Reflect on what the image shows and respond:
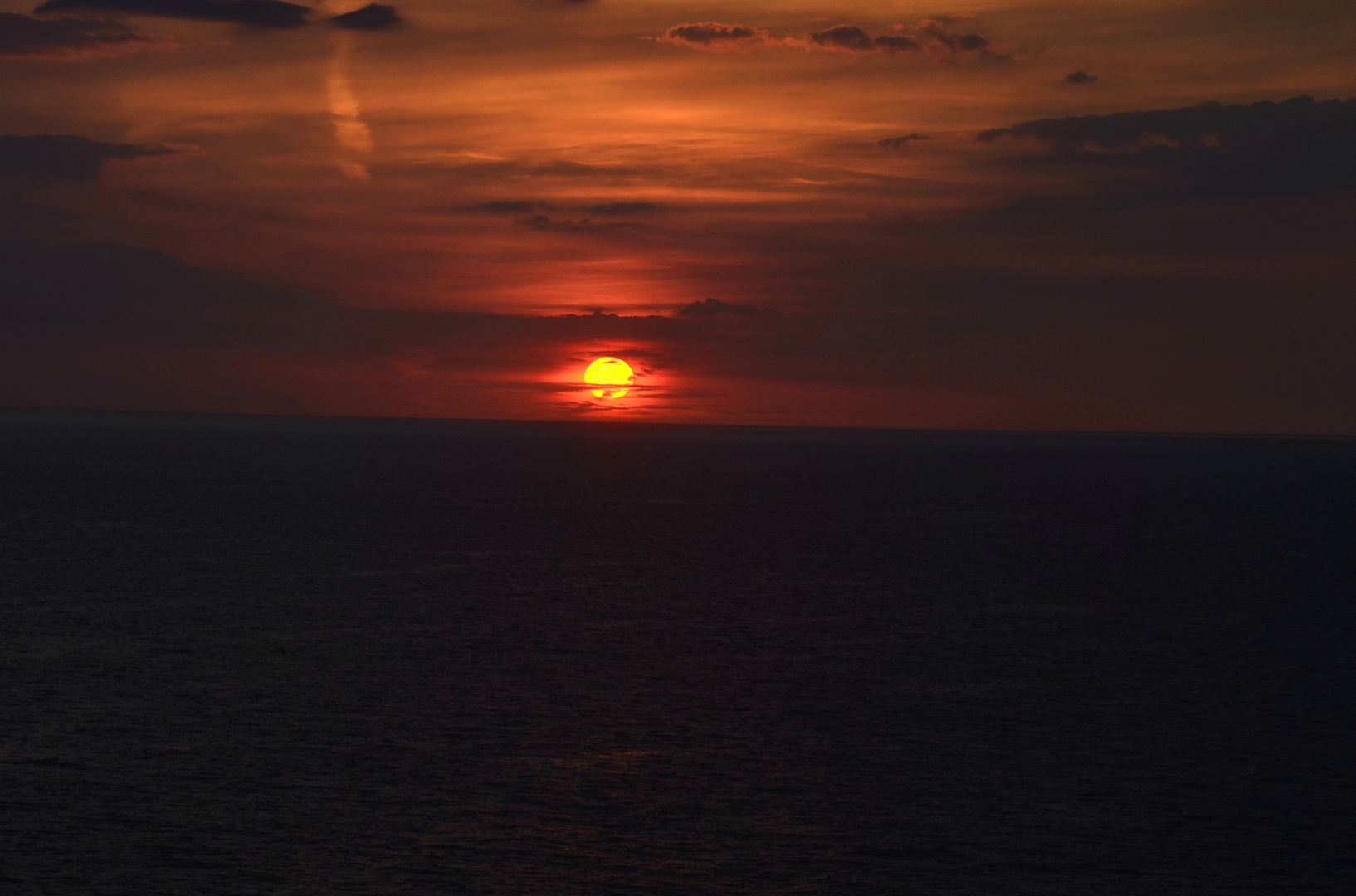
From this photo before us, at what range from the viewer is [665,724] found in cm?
4162

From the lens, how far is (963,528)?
122562mm

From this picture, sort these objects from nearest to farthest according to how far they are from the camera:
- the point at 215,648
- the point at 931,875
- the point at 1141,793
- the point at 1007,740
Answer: the point at 931,875
the point at 1141,793
the point at 1007,740
the point at 215,648

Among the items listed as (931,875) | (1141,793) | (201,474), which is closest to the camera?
(931,875)

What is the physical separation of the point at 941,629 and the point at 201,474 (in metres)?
159

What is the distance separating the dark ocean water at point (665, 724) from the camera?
2997 centimetres

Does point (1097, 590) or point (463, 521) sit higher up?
point (1097, 590)

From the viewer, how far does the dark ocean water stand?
1180 inches

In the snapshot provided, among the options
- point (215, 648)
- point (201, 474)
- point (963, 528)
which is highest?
point (215, 648)

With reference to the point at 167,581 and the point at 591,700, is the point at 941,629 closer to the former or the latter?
the point at 591,700

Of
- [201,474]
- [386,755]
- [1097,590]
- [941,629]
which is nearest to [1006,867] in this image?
[386,755]

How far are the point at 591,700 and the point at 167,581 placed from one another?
1584 inches

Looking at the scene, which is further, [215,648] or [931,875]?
[215,648]

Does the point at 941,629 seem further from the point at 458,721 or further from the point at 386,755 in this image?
the point at 386,755

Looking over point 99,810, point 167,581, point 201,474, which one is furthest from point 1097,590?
point 201,474
